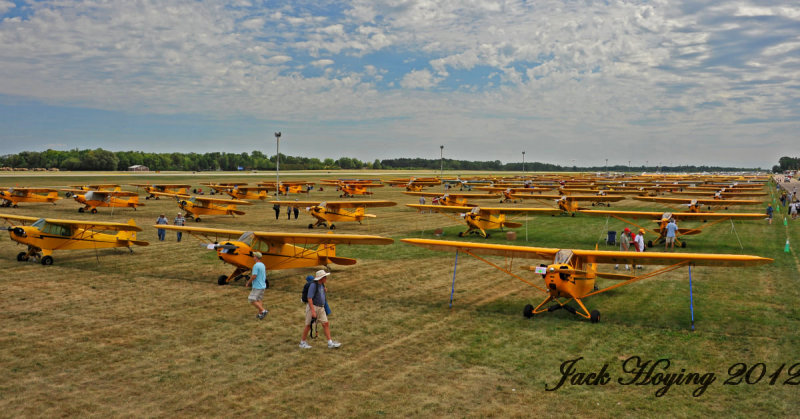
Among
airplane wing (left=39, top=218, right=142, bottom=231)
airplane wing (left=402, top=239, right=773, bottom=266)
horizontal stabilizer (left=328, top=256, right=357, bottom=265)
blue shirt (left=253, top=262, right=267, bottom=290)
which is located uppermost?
airplane wing (left=402, top=239, right=773, bottom=266)

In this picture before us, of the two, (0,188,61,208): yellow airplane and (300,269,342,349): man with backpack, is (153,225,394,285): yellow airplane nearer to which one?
(300,269,342,349): man with backpack

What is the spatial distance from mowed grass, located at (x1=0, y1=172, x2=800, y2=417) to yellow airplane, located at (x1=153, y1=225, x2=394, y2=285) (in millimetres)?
656

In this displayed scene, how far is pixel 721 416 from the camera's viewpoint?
24.0 feet

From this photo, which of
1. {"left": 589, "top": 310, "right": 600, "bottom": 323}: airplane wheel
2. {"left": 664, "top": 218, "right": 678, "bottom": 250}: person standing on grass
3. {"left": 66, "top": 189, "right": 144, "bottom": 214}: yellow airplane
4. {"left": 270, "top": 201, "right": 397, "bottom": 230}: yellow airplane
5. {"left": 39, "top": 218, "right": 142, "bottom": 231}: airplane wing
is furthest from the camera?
{"left": 66, "top": 189, "right": 144, "bottom": 214}: yellow airplane

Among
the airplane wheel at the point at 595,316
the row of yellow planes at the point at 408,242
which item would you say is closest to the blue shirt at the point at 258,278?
the row of yellow planes at the point at 408,242

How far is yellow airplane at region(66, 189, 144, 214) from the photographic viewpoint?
3641 cm

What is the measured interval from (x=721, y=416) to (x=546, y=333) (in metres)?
4.06

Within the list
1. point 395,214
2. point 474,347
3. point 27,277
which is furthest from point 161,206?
point 474,347

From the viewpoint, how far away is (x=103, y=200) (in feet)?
122

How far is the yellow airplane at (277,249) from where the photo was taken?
1479cm

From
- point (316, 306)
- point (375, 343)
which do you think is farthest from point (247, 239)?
point (375, 343)

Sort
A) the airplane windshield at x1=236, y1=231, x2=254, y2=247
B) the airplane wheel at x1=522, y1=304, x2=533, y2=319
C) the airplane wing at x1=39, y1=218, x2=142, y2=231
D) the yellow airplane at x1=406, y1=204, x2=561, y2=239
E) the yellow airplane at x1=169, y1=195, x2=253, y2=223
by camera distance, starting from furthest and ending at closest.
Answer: the yellow airplane at x1=169, y1=195, x2=253, y2=223 → the yellow airplane at x1=406, y1=204, x2=561, y2=239 → the airplane wing at x1=39, y1=218, x2=142, y2=231 → the airplane windshield at x1=236, y1=231, x2=254, y2=247 → the airplane wheel at x1=522, y1=304, x2=533, y2=319

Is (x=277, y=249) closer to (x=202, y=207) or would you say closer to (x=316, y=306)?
(x=316, y=306)

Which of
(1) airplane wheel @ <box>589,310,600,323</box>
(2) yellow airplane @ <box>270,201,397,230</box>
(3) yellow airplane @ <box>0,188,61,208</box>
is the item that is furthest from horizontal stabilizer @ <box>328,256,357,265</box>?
(3) yellow airplane @ <box>0,188,61,208</box>
